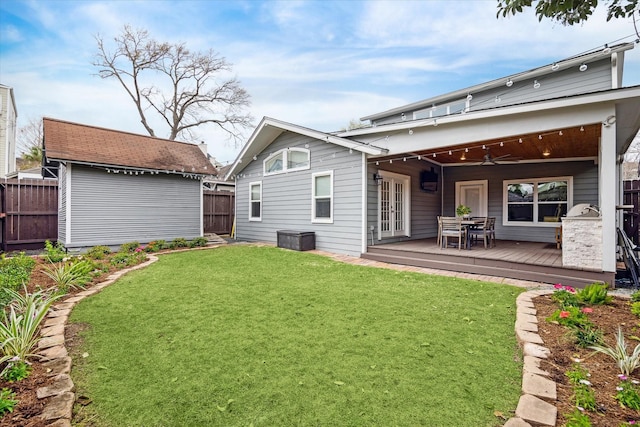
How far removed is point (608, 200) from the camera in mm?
4453

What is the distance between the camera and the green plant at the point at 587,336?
2.65 meters

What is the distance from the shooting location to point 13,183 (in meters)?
8.57

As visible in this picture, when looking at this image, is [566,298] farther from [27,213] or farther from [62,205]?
[27,213]

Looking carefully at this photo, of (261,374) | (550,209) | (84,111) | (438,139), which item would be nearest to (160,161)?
(438,139)

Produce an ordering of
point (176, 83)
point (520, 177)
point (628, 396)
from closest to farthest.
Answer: point (628, 396) < point (520, 177) < point (176, 83)

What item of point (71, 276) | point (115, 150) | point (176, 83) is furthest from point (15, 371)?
point (176, 83)

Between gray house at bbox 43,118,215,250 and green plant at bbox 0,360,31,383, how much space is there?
714 centimetres

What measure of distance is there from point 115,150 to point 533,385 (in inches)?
419

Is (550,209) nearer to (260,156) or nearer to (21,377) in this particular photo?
(260,156)

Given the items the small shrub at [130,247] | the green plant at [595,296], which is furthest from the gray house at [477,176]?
the small shrub at [130,247]

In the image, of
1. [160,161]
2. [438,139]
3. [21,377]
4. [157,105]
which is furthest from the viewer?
[157,105]

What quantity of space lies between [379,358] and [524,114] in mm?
5020

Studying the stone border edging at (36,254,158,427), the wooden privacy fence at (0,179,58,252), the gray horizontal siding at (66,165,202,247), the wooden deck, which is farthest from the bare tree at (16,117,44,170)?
the wooden deck

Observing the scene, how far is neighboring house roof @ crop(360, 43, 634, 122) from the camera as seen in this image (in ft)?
23.1
